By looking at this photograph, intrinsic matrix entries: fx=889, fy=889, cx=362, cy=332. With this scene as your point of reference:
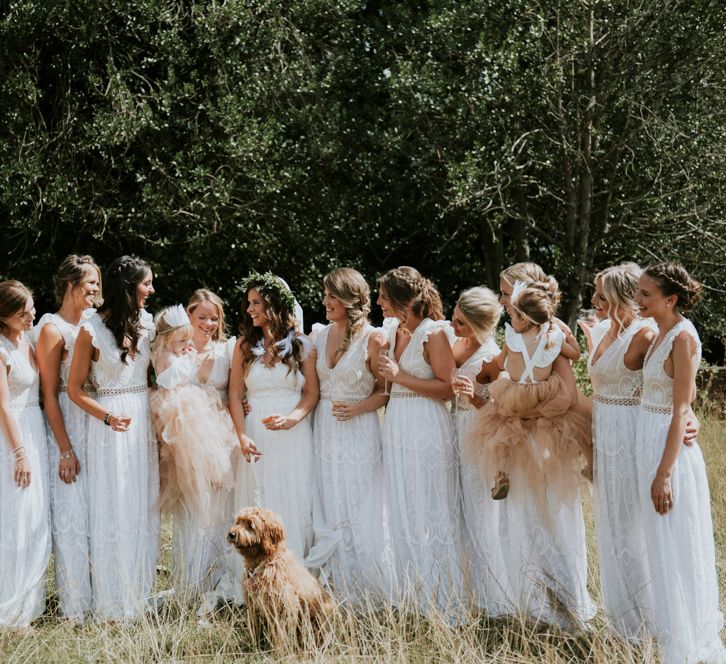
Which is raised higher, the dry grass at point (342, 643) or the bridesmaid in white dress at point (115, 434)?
the bridesmaid in white dress at point (115, 434)

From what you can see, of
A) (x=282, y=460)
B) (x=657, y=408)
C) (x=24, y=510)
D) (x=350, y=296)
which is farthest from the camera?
(x=282, y=460)

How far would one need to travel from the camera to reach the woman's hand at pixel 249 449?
5.50 m

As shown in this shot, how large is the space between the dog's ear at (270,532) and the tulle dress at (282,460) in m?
0.81

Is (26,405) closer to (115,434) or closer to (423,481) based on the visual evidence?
(115,434)

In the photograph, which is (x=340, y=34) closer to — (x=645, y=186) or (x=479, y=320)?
(x=645, y=186)

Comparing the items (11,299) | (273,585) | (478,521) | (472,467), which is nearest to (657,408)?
(472,467)

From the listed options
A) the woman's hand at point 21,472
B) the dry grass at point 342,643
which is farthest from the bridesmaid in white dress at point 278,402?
the woman's hand at point 21,472

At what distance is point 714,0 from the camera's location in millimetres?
12883

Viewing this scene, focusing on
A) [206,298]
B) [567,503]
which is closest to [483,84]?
[206,298]

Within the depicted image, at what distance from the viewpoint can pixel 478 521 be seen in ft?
17.7

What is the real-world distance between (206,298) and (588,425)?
254cm

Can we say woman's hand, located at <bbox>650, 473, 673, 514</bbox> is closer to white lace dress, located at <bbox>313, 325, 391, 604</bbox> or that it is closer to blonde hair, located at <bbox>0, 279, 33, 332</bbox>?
white lace dress, located at <bbox>313, 325, 391, 604</bbox>

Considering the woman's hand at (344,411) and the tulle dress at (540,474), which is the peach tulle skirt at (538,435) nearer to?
the tulle dress at (540,474)

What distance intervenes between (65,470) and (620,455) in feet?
10.5
